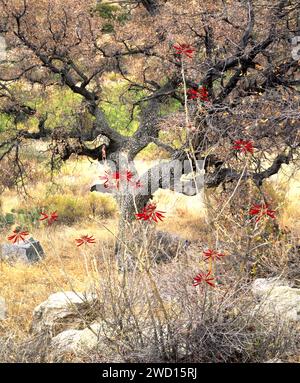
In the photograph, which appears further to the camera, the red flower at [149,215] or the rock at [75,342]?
the rock at [75,342]

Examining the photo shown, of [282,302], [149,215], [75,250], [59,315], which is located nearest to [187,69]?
[75,250]

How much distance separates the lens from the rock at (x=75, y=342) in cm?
543

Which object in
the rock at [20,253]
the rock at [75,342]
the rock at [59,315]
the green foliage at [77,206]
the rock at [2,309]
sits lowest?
the green foliage at [77,206]

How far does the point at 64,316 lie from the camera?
6.83m

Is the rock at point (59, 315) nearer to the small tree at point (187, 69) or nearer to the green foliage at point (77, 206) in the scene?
the small tree at point (187, 69)

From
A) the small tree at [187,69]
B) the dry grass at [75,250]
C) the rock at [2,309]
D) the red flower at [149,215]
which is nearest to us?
the red flower at [149,215]

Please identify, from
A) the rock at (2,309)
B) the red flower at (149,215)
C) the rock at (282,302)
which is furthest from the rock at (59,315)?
the red flower at (149,215)

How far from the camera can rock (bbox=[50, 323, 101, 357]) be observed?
5430 millimetres

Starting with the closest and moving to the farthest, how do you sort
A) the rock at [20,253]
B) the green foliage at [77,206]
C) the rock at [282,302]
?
the rock at [282,302], the rock at [20,253], the green foliage at [77,206]

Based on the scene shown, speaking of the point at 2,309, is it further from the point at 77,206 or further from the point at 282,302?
the point at 77,206

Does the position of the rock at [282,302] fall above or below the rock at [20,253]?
above

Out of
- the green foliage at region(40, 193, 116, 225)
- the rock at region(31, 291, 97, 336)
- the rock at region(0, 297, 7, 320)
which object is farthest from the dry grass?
the green foliage at region(40, 193, 116, 225)
